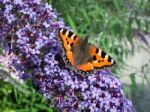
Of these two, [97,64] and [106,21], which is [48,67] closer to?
[97,64]

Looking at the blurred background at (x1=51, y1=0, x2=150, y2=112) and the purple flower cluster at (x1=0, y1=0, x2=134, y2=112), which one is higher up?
the blurred background at (x1=51, y1=0, x2=150, y2=112)

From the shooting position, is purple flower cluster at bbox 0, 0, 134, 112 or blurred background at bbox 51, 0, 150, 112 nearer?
purple flower cluster at bbox 0, 0, 134, 112

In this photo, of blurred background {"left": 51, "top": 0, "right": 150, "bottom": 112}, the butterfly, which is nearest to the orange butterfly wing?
the butterfly

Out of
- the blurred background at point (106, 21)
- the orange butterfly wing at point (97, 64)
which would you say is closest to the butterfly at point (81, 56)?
the orange butterfly wing at point (97, 64)

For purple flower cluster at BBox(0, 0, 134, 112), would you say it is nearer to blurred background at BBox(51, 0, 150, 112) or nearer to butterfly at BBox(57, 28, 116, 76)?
butterfly at BBox(57, 28, 116, 76)

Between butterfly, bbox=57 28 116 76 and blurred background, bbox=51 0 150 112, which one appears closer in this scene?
butterfly, bbox=57 28 116 76

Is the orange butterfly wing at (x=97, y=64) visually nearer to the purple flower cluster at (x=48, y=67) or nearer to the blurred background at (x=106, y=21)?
the purple flower cluster at (x=48, y=67)

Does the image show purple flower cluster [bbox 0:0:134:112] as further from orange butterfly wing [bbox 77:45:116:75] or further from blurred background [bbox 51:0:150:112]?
blurred background [bbox 51:0:150:112]

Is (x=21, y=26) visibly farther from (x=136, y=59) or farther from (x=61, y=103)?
(x=136, y=59)
